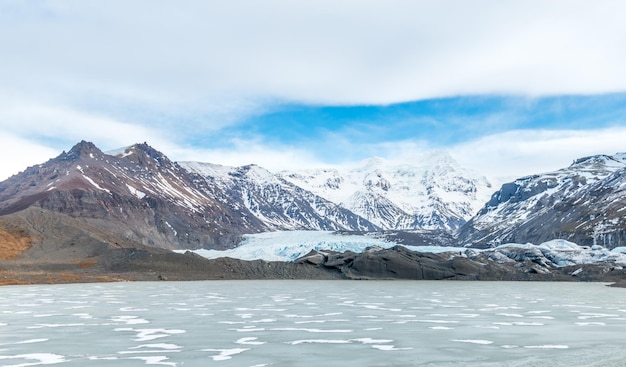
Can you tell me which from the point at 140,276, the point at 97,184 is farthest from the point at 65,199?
the point at 140,276

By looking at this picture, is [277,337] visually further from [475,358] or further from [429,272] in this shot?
[429,272]

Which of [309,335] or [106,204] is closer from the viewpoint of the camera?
[309,335]

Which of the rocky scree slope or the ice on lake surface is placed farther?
the rocky scree slope

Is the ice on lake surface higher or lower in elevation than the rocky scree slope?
lower

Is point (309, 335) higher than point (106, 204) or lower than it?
lower

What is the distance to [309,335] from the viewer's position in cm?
1784

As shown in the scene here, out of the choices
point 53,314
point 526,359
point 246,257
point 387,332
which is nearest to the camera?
point 526,359

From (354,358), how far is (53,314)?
615 inches

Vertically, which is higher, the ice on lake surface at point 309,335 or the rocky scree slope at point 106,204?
the rocky scree slope at point 106,204

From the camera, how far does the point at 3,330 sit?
19.0m

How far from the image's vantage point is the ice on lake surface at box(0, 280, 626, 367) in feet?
45.2

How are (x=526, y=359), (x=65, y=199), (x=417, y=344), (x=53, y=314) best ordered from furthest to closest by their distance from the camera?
(x=65, y=199) < (x=53, y=314) < (x=417, y=344) < (x=526, y=359)

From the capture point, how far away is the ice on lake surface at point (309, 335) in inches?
542

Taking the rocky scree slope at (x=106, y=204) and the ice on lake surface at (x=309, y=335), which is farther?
the rocky scree slope at (x=106, y=204)
